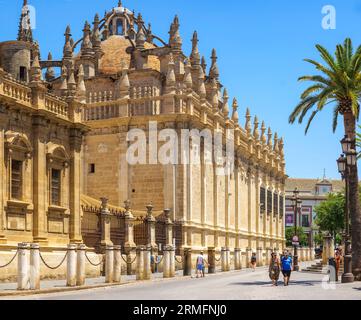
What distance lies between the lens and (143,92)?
145ft

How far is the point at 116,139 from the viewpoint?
43.8 meters

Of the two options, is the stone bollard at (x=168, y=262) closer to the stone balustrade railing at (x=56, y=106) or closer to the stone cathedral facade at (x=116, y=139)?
the stone cathedral facade at (x=116, y=139)

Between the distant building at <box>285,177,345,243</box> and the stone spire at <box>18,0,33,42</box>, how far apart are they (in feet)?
247

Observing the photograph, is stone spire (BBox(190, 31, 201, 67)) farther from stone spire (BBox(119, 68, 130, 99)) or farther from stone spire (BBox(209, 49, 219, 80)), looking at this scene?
stone spire (BBox(119, 68, 130, 99))

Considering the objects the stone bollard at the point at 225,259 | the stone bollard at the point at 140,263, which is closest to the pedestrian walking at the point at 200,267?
the stone bollard at the point at 140,263

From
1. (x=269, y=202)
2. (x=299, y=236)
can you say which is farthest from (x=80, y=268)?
(x=299, y=236)

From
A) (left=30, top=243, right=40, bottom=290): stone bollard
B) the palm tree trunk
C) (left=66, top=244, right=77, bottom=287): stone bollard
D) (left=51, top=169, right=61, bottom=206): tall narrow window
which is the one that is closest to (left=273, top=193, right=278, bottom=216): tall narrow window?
the palm tree trunk

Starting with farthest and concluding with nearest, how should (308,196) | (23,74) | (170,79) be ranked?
(308,196), (170,79), (23,74)

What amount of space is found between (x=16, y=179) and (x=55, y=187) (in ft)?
8.66

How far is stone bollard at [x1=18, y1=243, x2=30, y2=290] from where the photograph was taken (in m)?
20.9

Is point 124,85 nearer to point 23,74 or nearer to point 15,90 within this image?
point 23,74

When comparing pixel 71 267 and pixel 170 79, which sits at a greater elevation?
pixel 170 79

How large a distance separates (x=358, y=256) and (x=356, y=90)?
6597mm
